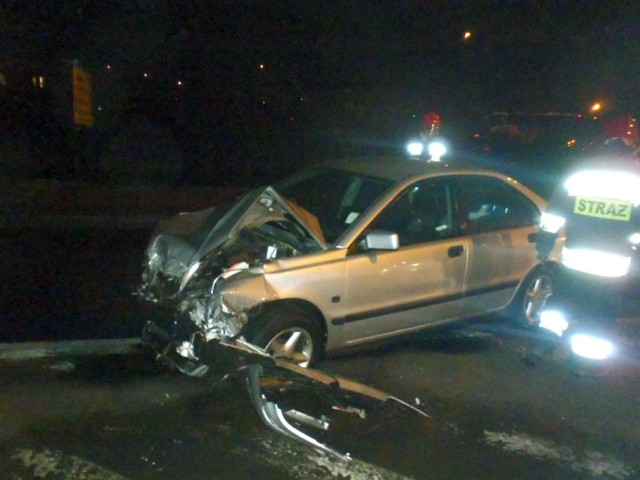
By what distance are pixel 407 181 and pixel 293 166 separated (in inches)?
561

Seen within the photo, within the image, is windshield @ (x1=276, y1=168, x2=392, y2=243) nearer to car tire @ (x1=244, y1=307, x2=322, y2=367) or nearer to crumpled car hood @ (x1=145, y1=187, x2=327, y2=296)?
crumpled car hood @ (x1=145, y1=187, x2=327, y2=296)

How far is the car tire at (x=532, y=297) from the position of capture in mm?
6598

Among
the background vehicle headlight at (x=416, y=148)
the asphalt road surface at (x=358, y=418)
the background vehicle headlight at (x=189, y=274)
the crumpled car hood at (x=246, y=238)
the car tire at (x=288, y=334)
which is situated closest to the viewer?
the asphalt road surface at (x=358, y=418)

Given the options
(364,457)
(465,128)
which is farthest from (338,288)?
(465,128)

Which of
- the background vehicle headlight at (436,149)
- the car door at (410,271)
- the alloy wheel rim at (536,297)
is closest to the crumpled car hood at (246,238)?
the car door at (410,271)

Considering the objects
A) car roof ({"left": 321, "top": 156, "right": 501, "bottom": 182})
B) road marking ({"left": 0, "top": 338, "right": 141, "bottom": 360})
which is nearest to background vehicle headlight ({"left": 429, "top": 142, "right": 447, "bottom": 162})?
car roof ({"left": 321, "top": 156, "right": 501, "bottom": 182})

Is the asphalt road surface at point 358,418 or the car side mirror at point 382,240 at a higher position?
the car side mirror at point 382,240

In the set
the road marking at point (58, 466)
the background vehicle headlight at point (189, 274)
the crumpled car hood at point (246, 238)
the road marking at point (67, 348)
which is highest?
the crumpled car hood at point (246, 238)

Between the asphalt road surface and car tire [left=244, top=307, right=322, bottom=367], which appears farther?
car tire [left=244, top=307, right=322, bottom=367]

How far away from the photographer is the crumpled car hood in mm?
5320

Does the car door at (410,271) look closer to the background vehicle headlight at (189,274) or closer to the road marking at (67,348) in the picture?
the background vehicle headlight at (189,274)

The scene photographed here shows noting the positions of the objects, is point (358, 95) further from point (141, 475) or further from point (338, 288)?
point (141, 475)

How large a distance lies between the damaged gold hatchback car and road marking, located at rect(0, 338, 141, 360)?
0.46m

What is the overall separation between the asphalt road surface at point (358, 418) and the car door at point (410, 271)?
10.9 inches
